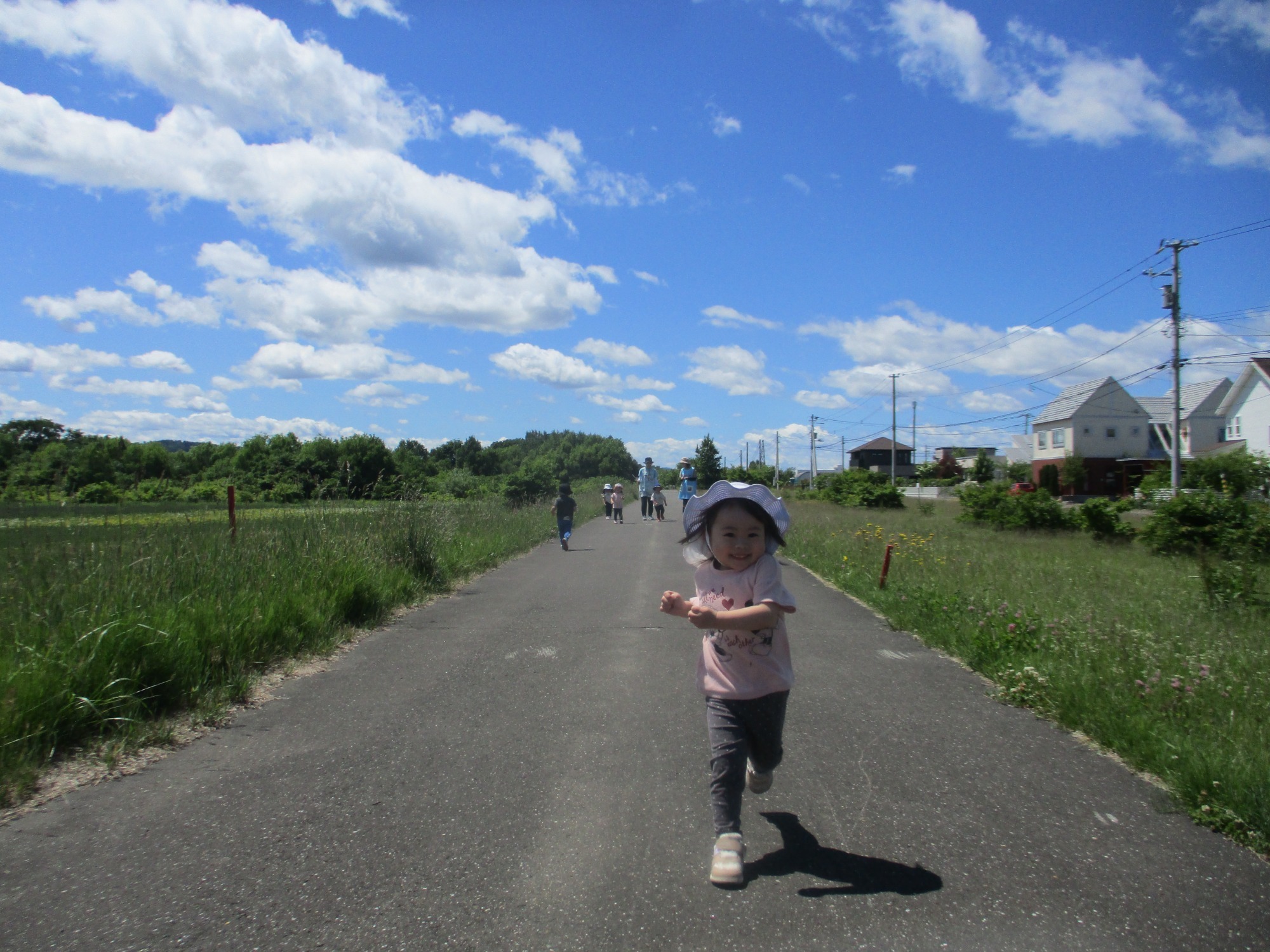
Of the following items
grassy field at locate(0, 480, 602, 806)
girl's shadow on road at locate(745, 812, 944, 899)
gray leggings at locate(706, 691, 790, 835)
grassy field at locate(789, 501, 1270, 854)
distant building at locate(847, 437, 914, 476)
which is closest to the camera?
girl's shadow on road at locate(745, 812, 944, 899)

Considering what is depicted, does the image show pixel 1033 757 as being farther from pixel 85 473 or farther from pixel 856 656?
pixel 85 473

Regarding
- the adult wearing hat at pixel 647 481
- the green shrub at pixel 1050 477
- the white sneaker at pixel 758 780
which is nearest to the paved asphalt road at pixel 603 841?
the white sneaker at pixel 758 780

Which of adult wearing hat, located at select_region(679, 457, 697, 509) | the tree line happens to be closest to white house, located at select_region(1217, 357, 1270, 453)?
adult wearing hat, located at select_region(679, 457, 697, 509)

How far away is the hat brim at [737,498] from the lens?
11.4 ft

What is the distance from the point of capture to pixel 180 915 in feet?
9.09

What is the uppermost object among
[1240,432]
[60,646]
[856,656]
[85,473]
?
[1240,432]

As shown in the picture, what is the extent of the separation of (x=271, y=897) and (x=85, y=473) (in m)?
7.09

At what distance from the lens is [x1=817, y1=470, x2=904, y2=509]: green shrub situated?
41.9 m

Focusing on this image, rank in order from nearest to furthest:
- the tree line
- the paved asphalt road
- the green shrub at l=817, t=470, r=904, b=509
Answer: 1. the paved asphalt road
2. the tree line
3. the green shrub at l=817, t=470, r=904, b=509

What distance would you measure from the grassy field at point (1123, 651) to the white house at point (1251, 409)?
43.5 m

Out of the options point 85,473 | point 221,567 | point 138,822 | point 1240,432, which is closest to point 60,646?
point 138,822

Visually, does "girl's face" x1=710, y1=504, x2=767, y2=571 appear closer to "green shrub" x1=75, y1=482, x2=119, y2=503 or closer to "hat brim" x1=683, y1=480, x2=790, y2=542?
"hat brim" x1=683, y1=480, x2=790, y2=542

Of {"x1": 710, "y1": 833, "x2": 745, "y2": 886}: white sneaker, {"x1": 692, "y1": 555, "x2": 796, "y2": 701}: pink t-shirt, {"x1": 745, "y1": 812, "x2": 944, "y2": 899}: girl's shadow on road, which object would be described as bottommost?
{"x1": 745, "y1": 812, "x2": 944, "y2": 899}: girl's shadow on road

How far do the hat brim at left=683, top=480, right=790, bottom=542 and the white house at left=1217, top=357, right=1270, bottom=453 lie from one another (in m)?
52.9
